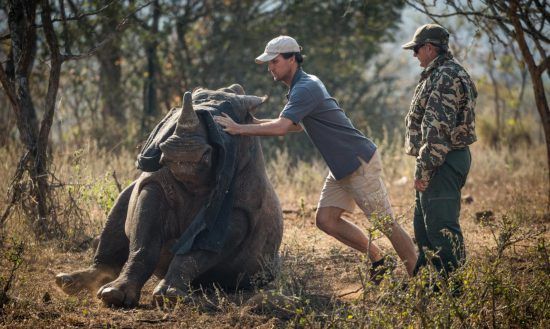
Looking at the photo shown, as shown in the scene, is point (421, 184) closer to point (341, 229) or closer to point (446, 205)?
point (446, 205)

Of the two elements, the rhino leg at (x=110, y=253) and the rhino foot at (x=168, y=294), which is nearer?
the rhino foot at (x=168, y=294)

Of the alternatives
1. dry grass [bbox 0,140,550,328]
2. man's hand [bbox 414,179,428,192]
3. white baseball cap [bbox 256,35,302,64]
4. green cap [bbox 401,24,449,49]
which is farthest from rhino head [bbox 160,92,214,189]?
green cap [bbox 401,24,449,49]

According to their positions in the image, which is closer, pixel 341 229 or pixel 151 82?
pixel 341 229

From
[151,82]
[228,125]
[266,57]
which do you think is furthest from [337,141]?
[151,82]

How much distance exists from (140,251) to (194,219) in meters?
0.45

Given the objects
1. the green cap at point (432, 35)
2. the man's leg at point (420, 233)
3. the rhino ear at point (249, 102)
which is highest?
the green cap at point (432, 35)

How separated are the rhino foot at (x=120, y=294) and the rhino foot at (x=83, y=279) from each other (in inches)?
23.2

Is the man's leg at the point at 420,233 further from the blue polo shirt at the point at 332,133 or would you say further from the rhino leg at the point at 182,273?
the rhino leg at the point at 182,273

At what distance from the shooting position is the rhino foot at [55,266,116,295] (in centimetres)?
608

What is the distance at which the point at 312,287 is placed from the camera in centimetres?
639

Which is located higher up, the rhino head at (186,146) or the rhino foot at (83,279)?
the rhino head at (186,146)

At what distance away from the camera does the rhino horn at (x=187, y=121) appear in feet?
17.6

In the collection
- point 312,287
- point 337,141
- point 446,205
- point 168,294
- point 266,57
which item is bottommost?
point 312,287

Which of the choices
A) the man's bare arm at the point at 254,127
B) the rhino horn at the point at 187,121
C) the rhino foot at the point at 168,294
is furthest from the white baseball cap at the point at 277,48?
the rhino foot at the point at 168,294
